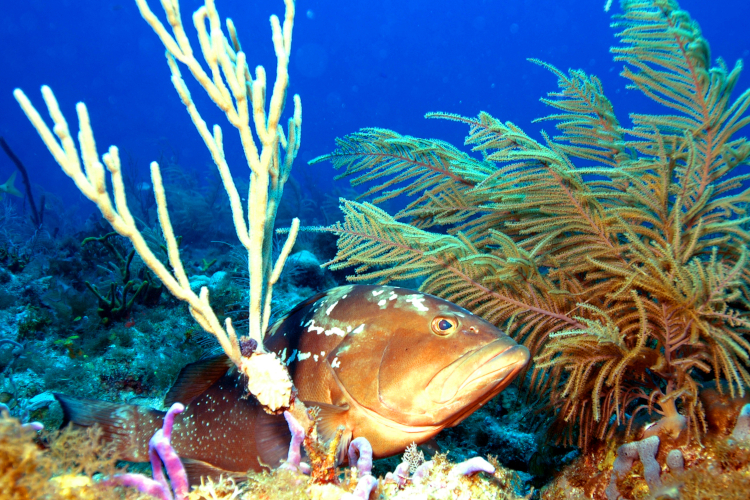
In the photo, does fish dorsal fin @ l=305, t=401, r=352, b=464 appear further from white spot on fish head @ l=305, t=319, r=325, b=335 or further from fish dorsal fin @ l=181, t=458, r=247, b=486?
fish dorsal fin @ l=181, t=458, r=247, b=486

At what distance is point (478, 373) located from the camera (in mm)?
1774

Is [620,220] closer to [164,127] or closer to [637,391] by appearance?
[637,391]

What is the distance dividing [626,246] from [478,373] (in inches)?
62.9

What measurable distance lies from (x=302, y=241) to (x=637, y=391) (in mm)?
7469

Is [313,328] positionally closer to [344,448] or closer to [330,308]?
[330,308]

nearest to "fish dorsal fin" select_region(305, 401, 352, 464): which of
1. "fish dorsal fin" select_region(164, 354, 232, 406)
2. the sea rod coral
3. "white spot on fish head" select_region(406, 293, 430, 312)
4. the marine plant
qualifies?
the sea rod coral

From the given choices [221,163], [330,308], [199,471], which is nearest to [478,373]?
[330,308]

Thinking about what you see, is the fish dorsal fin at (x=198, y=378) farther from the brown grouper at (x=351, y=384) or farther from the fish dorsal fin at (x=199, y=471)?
the fish dorsal fin at (x=199, y=471)

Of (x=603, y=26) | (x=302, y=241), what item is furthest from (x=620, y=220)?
(x=603, y=26)

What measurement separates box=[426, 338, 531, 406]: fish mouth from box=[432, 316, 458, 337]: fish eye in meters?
0.17

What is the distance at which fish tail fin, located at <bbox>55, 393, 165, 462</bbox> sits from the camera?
217 cm

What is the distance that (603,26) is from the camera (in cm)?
12069

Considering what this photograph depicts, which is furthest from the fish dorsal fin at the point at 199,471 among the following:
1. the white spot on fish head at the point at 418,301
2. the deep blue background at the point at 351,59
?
the deep blue background at the point at 351,59

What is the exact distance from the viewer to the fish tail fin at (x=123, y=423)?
217 centimetres
